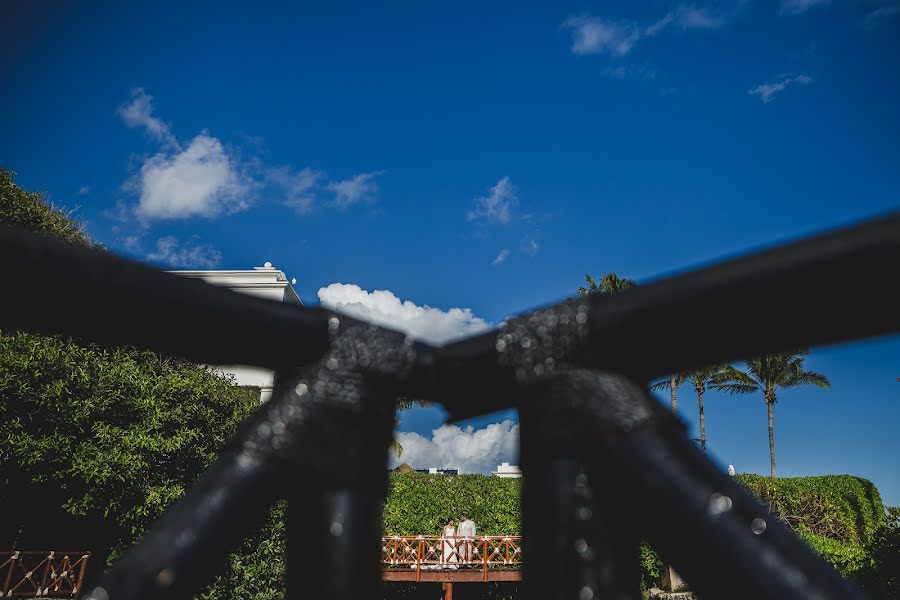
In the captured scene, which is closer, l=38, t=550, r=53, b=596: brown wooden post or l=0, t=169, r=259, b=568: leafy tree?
l=0, t=169, r=259, b=568: leafy tree

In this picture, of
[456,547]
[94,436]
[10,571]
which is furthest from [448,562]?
[10,571]

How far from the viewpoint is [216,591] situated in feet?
53.8

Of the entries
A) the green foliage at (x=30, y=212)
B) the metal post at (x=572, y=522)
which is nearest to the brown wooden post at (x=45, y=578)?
the green foliage at (x=30, y=212)

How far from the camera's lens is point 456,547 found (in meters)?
23.0

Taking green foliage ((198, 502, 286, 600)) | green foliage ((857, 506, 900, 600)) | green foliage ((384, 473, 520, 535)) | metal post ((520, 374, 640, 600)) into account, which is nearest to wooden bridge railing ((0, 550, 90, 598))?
green foliage ((198, 502, 286, 600))

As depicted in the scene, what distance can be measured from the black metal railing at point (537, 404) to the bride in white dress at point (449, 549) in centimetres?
2339

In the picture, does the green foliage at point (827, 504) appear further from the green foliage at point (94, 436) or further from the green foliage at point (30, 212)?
the green foliage at point (30, 212)

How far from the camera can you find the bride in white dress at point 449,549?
74.8ft

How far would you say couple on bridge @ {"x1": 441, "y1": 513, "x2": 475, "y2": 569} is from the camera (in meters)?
22.8

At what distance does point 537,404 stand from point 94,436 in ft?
57.6

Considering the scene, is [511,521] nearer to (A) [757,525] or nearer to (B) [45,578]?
(B) [45,578]

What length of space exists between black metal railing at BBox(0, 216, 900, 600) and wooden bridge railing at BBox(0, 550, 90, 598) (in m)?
18.0

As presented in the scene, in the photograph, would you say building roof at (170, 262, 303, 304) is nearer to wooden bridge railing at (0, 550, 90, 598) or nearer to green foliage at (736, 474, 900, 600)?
wooden bridge railing at (0, 550, 90, 598)

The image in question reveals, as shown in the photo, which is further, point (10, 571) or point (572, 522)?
point (10, 571)
